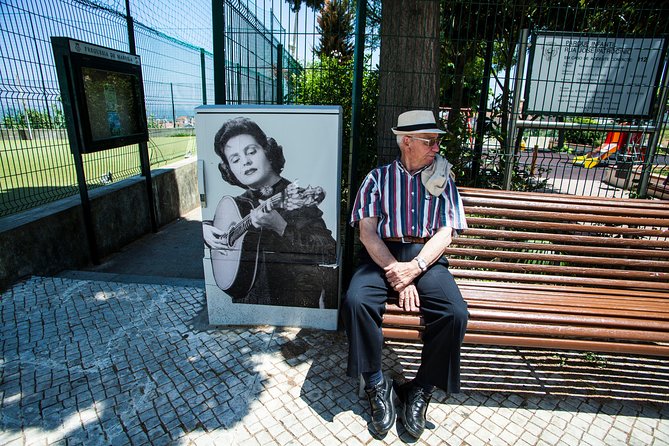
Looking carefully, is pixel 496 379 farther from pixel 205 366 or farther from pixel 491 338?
pixel 205 366

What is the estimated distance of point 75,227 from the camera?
14.7 ft

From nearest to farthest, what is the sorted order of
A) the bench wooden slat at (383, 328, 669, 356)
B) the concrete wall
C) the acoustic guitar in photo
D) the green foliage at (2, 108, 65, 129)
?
the bench wooden slat at (383, 328, 669, 356)
the acoustic guitar in photo
the concrete wall
the green foliage at (2, 108, 65, 129)

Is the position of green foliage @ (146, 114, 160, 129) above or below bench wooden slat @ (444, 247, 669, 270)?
above

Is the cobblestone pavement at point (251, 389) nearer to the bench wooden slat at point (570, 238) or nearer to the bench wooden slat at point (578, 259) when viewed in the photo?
the bench wooden slat at point (578, 259)

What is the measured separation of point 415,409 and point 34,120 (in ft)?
15.9

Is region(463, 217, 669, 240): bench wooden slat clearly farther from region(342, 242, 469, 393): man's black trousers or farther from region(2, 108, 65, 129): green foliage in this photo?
region(2, 108, 65, 129): green foliage

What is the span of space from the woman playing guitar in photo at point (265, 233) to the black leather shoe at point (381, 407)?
0.87 meters

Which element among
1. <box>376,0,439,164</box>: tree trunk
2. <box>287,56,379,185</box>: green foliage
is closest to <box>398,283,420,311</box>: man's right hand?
<box>376,0,439,164</box>: tree trunk

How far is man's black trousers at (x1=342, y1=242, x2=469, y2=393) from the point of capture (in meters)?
2.28

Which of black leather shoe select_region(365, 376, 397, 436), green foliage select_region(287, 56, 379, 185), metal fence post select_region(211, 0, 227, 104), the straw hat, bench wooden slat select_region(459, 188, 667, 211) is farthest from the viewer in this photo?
green foliage select_region(287, 56, 379, 185)

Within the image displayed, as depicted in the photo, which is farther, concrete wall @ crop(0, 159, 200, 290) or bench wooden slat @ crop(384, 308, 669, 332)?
concrete wall @ crop(0, 159, 200, 290)

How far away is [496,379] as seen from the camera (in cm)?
272

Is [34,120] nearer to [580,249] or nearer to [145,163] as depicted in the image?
[145,163]

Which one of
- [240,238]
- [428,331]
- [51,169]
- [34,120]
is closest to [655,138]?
[428,331]
